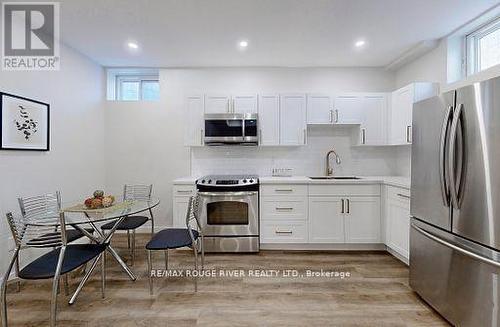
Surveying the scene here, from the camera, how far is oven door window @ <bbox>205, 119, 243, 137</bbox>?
3793 mm

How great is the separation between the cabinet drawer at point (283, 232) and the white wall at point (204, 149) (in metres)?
0.97

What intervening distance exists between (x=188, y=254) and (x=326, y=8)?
10.6 ft

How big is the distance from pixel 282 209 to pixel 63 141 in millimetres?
2966

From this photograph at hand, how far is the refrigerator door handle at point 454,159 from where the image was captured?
1880 mm

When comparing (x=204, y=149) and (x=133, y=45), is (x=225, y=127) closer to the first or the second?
(x=204, y=149)

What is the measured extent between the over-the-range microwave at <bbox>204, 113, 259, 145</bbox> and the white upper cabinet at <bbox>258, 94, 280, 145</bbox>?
0.16 m

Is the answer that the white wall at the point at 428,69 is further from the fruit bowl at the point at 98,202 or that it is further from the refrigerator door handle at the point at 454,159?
the fruit bowl at the point at 98,202

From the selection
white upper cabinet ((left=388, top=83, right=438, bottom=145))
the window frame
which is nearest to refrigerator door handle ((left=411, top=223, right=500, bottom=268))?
white upper cabinet ((left=388, top=83, right=438, bottom=145))

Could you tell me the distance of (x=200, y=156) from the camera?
169 inches

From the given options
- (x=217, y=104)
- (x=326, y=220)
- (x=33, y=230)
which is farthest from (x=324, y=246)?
(x=33, y=230)

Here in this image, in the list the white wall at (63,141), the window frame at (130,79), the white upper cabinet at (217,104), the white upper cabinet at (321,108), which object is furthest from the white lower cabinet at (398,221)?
the white wall at (63,141)

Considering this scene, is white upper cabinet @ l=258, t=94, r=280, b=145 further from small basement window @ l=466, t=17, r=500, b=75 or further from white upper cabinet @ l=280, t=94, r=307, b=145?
small basement window @ l=466, t=17, r=500, b=75

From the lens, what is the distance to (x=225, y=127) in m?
3.79

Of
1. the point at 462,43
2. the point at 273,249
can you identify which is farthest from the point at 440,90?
the point at 273,249
